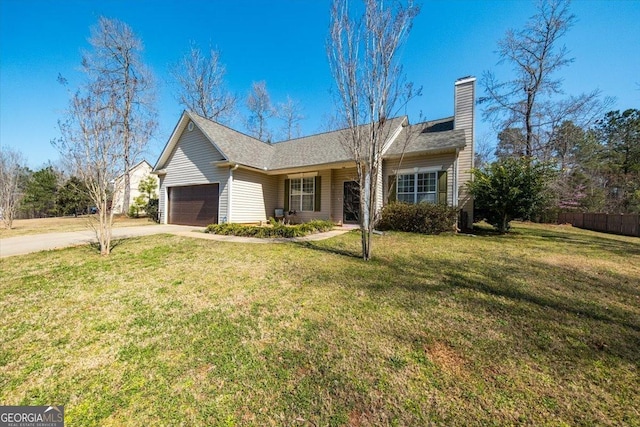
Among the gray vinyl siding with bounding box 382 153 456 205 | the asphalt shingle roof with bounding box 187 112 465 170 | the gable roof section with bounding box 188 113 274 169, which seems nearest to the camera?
the gray vinyl siding with bounding box 382 153 456 205

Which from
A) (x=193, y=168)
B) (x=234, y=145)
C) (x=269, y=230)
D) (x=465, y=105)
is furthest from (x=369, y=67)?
(x=193, y=168)

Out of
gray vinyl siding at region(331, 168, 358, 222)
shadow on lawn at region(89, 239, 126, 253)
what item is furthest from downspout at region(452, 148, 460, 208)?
shadow on lawn at region(89, 239, 126, 253)

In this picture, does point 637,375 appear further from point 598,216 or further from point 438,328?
point 598,216

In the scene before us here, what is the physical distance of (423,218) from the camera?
9.25 meters

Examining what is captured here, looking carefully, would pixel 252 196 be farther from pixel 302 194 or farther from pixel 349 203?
pixel 349 203

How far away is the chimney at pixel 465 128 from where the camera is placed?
10.6 metres

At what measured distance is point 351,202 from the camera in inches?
466

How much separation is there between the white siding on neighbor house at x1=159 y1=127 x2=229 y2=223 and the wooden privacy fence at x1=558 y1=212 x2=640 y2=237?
20.8 m

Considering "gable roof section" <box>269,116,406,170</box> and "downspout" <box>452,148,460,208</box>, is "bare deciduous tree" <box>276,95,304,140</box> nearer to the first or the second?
"gable roof section" <box>269,116,406,170</box>

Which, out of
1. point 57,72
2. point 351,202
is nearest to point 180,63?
point 57,72

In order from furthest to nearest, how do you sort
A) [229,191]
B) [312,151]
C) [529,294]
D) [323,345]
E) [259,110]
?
[259,110] < [312,151] < [229,191] < [529,294] < [323,345]

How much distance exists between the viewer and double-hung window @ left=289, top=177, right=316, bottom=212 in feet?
41.8

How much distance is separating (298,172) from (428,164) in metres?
6.27

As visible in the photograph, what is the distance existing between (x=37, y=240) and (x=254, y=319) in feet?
33.3
